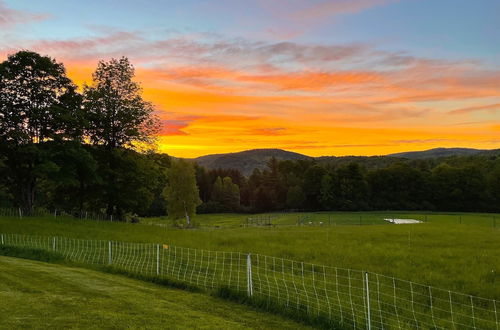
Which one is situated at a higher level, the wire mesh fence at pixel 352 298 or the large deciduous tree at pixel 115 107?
the large deciduous tree at pixel 115 107

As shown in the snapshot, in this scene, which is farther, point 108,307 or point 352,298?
point 352,298

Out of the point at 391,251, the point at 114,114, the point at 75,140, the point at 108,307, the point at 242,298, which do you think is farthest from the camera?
the point at 114,114

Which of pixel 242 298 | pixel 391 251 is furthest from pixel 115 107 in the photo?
pixel 242 298

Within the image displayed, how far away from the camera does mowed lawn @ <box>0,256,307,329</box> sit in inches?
339

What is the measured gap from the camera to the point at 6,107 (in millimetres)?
37469

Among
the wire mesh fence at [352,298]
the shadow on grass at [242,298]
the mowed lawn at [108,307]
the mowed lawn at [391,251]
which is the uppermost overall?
the mowed lawn at [108,307]

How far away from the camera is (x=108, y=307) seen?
32.1 feet

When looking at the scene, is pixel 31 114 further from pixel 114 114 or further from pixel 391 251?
pixel 391 251

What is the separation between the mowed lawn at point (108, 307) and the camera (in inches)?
339

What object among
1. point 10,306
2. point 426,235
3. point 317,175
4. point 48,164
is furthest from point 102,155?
point 317,175

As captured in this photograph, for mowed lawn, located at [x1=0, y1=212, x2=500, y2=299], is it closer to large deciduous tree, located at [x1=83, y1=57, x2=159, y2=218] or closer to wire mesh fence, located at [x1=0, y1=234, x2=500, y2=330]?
wire mesh fence, located at [x1=0, y1=234, x2=500, y2=330]

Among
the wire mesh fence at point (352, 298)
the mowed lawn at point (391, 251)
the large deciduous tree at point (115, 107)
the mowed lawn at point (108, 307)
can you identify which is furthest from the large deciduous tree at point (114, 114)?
the mowed lawn at point (108, 307)

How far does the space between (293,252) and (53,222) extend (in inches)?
890

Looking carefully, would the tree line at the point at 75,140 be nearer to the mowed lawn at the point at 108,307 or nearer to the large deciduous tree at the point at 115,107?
the large deciduous tree at the point at 115,107
